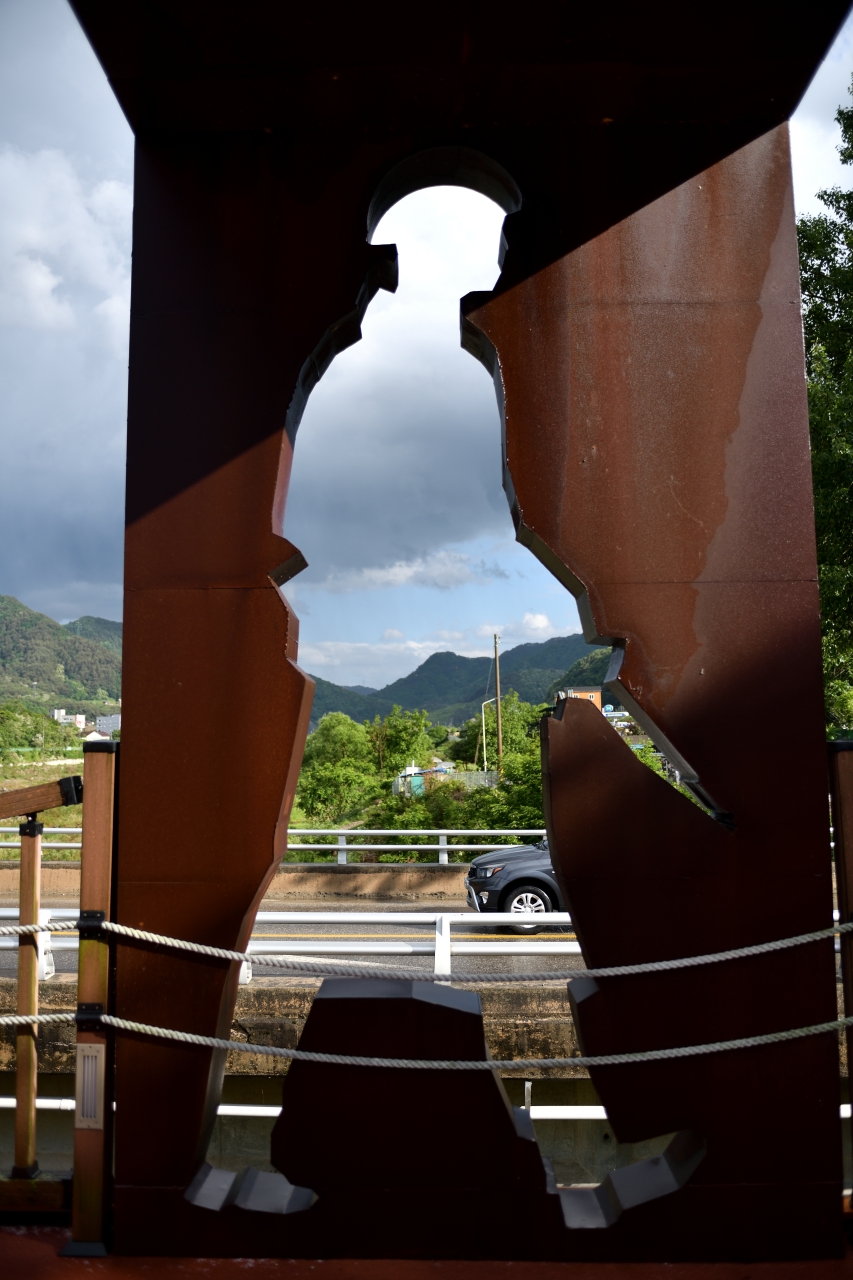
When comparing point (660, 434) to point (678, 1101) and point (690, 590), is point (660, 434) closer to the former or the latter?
point (690, 590)

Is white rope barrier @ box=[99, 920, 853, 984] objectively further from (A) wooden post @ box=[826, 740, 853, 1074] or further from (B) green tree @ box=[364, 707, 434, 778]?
(B) green tree @ box=[364, 707, 434, 778]

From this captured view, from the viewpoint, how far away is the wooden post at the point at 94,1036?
2369mm

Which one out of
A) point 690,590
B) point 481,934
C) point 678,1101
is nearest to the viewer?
point 678,1101

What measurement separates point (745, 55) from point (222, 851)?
8.79ft

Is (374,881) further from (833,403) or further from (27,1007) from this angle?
(27,1007)

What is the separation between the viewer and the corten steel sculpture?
2.39m

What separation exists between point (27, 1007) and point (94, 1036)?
0.87 ft

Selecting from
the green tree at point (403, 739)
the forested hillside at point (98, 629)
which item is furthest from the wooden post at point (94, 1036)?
the forested hillside at point (98, 629)

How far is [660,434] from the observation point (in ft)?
8.37

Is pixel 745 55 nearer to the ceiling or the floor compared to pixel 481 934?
nearer to the ceiling

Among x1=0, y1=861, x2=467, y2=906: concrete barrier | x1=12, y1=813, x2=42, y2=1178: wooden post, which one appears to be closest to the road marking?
x1=0, y1=861, x2=467, y2=906: concrete barrier

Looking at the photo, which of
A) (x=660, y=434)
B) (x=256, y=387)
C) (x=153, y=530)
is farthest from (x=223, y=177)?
(x=660, y=434)

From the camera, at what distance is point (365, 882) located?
487 inches

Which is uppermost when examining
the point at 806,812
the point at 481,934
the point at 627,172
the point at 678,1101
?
the point at 627,172
